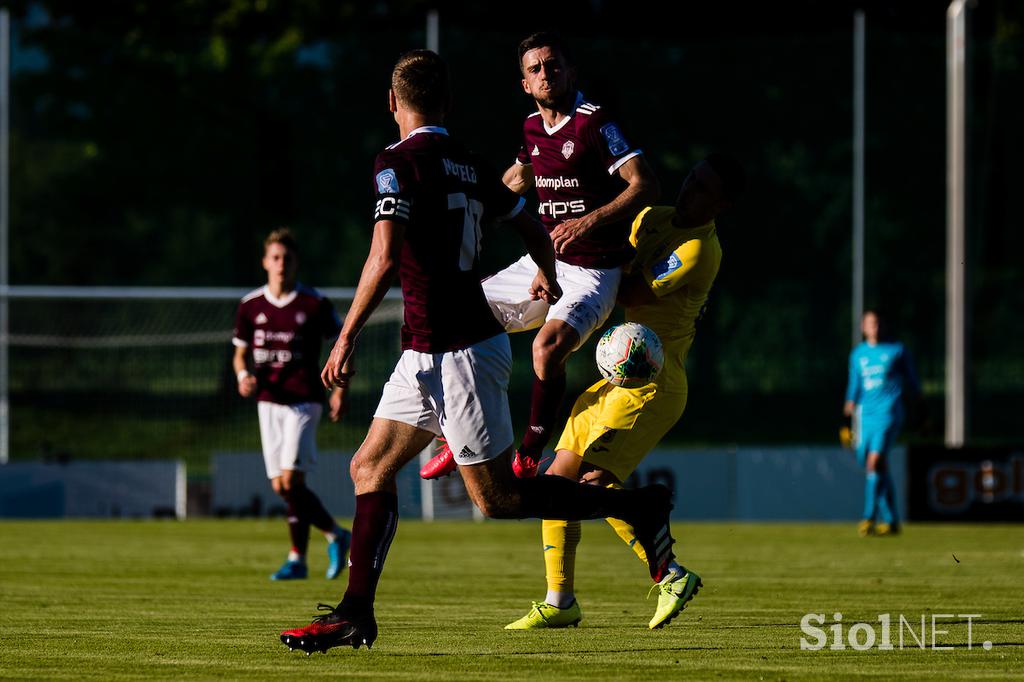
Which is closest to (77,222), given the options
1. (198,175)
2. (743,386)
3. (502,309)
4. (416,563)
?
(198,175)

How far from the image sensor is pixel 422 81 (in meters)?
7.13

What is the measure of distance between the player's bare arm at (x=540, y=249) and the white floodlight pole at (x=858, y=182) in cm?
1422

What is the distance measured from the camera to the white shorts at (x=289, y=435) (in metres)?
12.5

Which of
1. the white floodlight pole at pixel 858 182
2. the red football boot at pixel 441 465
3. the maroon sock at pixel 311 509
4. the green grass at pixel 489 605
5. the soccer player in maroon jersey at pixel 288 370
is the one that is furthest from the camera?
the white floodlight pole at pixel 858 182

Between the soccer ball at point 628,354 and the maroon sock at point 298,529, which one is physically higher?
the soccer ball at point 628,354

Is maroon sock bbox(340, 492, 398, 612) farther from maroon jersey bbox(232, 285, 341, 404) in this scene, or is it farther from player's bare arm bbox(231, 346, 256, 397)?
maroon jersey bbox(232, 285, 341, 404)

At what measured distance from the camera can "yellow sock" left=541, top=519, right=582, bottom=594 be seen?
873 centimetres

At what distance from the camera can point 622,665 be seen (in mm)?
7094

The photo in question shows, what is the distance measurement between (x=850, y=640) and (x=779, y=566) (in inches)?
217

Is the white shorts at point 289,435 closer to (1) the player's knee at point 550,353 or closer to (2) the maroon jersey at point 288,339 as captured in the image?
(2) the maroon jersey at point 288,339

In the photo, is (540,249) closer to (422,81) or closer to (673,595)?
(422,81)

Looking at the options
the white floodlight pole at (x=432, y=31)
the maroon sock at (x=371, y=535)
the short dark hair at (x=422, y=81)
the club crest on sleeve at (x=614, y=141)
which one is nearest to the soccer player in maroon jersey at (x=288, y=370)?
the club crest on sleeve at (x=614, y=141)

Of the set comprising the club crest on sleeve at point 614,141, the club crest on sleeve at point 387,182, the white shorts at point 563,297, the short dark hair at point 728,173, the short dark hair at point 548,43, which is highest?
the short dark hair at point 548,43

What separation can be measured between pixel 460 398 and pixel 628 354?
167 cm
